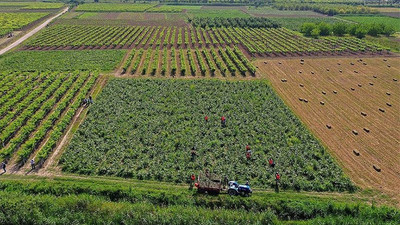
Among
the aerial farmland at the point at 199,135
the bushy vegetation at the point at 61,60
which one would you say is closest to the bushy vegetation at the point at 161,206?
the aerial farmland at the point at 199,135

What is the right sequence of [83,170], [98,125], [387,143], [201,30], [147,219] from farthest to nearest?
[201,30]
[98,125]
[387,143]
[83,170]
[147,219]

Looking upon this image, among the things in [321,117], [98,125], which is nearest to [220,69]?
[321,117]

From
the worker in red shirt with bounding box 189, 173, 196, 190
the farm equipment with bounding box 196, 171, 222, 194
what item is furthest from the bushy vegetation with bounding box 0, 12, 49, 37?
the farm equipment with bounding box 196, 171, 222, 194

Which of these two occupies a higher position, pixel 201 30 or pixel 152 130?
pixel 201 30

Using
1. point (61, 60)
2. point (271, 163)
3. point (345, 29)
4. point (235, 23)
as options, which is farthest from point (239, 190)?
point (235, 23)

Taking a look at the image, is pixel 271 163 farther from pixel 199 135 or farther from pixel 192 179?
pixel 199 135

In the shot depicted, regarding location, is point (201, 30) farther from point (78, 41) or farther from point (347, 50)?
point (347, 50)
